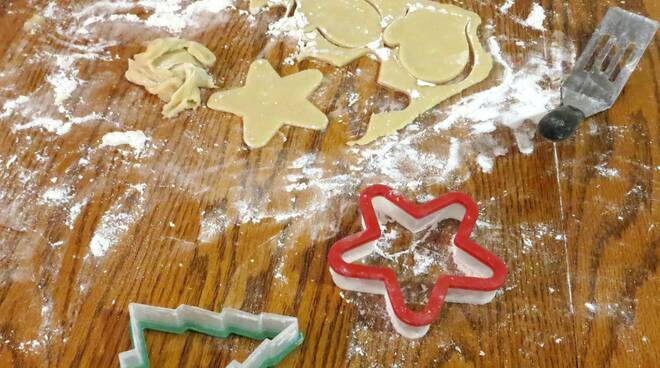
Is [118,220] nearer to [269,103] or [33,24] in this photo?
[269,103]

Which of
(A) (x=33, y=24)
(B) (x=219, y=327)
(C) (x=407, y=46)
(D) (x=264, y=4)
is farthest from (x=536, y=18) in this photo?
(A) (x=33, y=24)

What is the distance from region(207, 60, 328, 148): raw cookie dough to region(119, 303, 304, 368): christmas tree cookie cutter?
34cm

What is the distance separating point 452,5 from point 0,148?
920 millimetres

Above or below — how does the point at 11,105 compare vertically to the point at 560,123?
below

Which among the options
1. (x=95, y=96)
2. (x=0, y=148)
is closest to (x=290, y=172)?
(x=95, y=96)

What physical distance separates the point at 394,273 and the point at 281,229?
20cm

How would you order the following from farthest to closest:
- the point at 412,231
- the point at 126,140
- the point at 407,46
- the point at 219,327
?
the point at 407,46
the point at 126,140
the point at 412,231
the point at 219,327

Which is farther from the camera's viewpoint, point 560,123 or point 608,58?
point 608,58

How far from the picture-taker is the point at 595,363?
0.95 metres

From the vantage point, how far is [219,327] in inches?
37.9

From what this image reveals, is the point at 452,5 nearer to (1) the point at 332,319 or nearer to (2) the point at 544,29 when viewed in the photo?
(2) the point at 544,29

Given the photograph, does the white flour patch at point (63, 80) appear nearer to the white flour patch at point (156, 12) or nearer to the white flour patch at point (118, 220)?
the white flour patch at point (156, 12)

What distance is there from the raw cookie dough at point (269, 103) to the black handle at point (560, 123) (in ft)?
1.29

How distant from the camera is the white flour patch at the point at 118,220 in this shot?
1.06 meters
